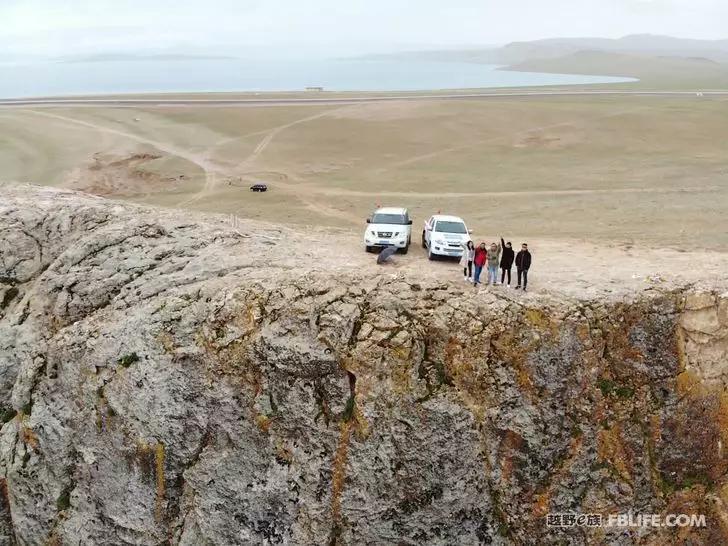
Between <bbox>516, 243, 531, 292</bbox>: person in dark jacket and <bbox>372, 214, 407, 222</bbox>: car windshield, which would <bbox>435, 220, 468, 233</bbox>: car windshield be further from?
<bbox>516, 243, 531, 292</bbox>: person in dark jacket

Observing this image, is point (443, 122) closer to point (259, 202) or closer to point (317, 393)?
point (259, 202)

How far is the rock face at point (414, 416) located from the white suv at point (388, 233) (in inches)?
193

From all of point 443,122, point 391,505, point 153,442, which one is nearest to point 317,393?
point 391,505

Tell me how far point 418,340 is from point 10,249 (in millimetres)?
17403

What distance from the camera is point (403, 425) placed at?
15.1m

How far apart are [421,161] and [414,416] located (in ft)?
113

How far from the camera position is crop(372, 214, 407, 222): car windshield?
22.5m

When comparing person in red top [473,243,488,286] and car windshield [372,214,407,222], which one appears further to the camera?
car windshield [372,214,407,222]

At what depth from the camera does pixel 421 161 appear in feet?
152

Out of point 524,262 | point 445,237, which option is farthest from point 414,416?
point 445,237

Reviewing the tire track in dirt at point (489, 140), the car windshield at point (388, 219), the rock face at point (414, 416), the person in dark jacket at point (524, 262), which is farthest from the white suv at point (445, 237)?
the tire track in dirt at point (489, 140)

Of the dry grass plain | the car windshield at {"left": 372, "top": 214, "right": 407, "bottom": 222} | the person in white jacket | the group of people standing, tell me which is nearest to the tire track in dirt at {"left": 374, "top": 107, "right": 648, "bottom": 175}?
Answer: the dry grass plain

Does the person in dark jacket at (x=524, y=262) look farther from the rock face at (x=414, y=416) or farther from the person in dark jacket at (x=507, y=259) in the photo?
the rock face at (x=414, y=416)

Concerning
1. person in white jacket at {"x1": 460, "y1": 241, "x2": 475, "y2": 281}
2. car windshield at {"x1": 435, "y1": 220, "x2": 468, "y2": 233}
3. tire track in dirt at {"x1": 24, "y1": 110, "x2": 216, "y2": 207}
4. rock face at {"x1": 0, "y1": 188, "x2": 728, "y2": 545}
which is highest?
tire track in dirt at {"x1": 24, "y1": 110, "x2": 216, "y2": 207}
